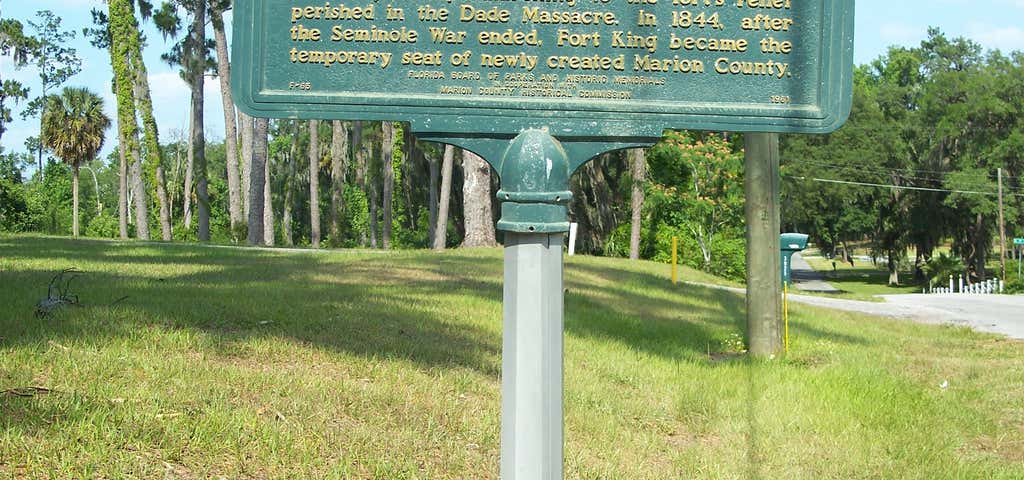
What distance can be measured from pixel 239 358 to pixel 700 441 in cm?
305

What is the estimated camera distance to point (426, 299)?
1062cm

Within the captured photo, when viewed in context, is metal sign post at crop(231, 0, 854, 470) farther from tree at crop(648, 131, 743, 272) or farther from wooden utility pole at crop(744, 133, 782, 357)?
tree at crop(648, 131, 743, 272)

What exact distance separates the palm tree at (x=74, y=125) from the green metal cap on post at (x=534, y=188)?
4743cm

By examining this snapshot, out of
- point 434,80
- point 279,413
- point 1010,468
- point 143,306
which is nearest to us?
point 434,80

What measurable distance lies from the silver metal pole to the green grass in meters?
1.78

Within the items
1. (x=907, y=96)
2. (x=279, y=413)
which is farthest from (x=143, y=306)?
(x=907, y=96)

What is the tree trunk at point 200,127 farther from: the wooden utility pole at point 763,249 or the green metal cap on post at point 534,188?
the green metal cap on post at point 534,188

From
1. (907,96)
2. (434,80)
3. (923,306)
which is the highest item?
(907,96)

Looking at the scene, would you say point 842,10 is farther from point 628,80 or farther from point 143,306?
point 143,306

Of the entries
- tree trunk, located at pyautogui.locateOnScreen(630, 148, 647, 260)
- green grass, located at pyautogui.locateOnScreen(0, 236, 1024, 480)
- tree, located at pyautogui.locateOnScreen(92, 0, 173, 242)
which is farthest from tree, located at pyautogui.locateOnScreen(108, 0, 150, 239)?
green grass, located at pyautogui.locateOnScreen(0, 236, 1024, 480)

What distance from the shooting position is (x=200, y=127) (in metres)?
35.5

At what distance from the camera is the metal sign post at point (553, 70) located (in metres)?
3.59

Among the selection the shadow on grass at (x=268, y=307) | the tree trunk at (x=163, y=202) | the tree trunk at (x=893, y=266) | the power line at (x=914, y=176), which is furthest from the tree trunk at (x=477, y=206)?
the tree trunk at (x=893, y=266)

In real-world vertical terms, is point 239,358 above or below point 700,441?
above
